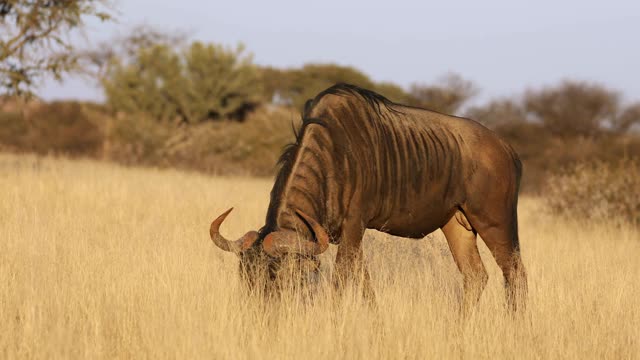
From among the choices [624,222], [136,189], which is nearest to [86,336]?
[136,189]

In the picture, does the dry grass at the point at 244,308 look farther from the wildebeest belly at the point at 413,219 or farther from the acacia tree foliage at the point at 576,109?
the acacia tree foliage at the point at 576,109

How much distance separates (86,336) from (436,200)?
2.93m

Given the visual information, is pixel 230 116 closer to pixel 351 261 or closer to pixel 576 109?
pixel 576 109

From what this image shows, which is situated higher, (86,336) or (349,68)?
(349,68)

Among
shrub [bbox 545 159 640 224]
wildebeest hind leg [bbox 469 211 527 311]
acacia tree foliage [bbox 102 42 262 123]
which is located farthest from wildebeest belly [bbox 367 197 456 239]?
acacia tree foliage [bbox 102 42 262 123]

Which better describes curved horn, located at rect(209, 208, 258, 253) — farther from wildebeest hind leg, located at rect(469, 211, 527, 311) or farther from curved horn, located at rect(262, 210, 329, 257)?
wildebeest hind leg, located at rect(469, 211, 527, 311)

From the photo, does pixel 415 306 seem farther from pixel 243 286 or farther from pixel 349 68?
pixel 349 68

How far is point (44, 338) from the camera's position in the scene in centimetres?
398

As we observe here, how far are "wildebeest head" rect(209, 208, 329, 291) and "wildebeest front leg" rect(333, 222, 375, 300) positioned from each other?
0.54 metres

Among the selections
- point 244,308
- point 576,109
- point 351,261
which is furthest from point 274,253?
point 576,109

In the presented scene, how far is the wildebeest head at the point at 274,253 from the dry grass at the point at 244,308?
0.14 m

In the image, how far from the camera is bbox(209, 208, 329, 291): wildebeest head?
4414 millimetres

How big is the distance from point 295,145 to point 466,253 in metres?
1.95

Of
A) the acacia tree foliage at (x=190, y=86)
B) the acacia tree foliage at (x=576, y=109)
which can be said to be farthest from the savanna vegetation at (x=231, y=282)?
the acacia tree foliage at (x=576, y=109)
